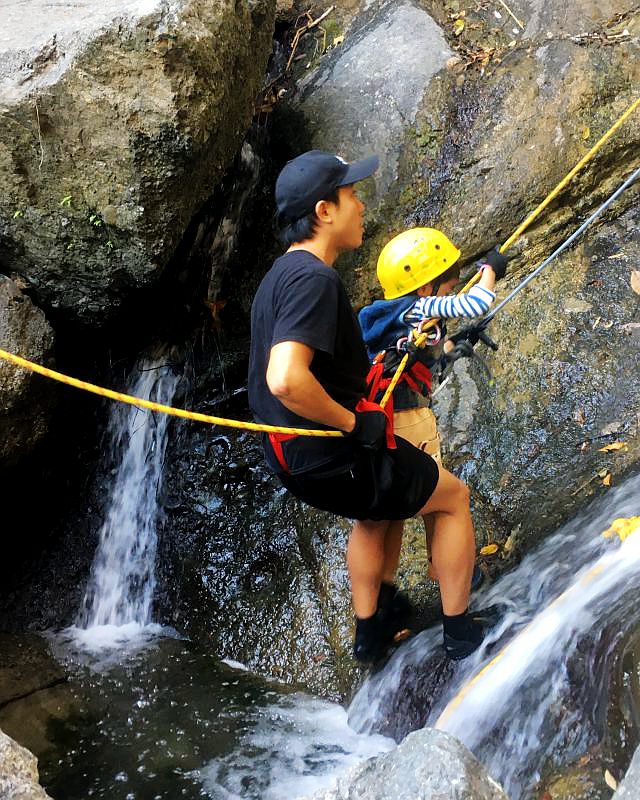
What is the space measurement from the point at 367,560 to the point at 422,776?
4.70ft

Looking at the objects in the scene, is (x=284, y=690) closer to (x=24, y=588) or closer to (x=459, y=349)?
(x=459, y=349)

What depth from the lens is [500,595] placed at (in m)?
3.58

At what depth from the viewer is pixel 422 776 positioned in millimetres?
1867

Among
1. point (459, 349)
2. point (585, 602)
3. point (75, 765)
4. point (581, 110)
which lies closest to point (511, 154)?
point (581, 110)

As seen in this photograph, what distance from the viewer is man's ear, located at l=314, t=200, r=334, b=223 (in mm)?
2498

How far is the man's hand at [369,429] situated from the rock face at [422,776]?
0.95m

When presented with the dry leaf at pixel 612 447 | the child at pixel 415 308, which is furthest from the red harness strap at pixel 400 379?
the dry leaf at pixel 612 447

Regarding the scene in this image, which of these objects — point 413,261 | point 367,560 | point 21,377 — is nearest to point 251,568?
point 367,560

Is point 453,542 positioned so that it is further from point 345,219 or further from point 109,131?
point 109,131

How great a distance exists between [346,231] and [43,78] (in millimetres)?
2401

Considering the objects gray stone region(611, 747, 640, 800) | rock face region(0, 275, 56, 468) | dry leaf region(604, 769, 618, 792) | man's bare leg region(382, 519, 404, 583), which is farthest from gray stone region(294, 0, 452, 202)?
gray stone region(611, 747, 640, 800)

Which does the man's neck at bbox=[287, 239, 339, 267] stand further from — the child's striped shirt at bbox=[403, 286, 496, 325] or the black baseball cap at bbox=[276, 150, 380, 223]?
the child's striped shirt at bbox=[403, 286, 496, 325]

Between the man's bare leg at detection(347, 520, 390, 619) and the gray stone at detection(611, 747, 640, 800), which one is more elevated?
the man's bare leg at detection(347, 520, 390, 619)

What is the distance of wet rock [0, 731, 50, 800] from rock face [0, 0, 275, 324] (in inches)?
113
